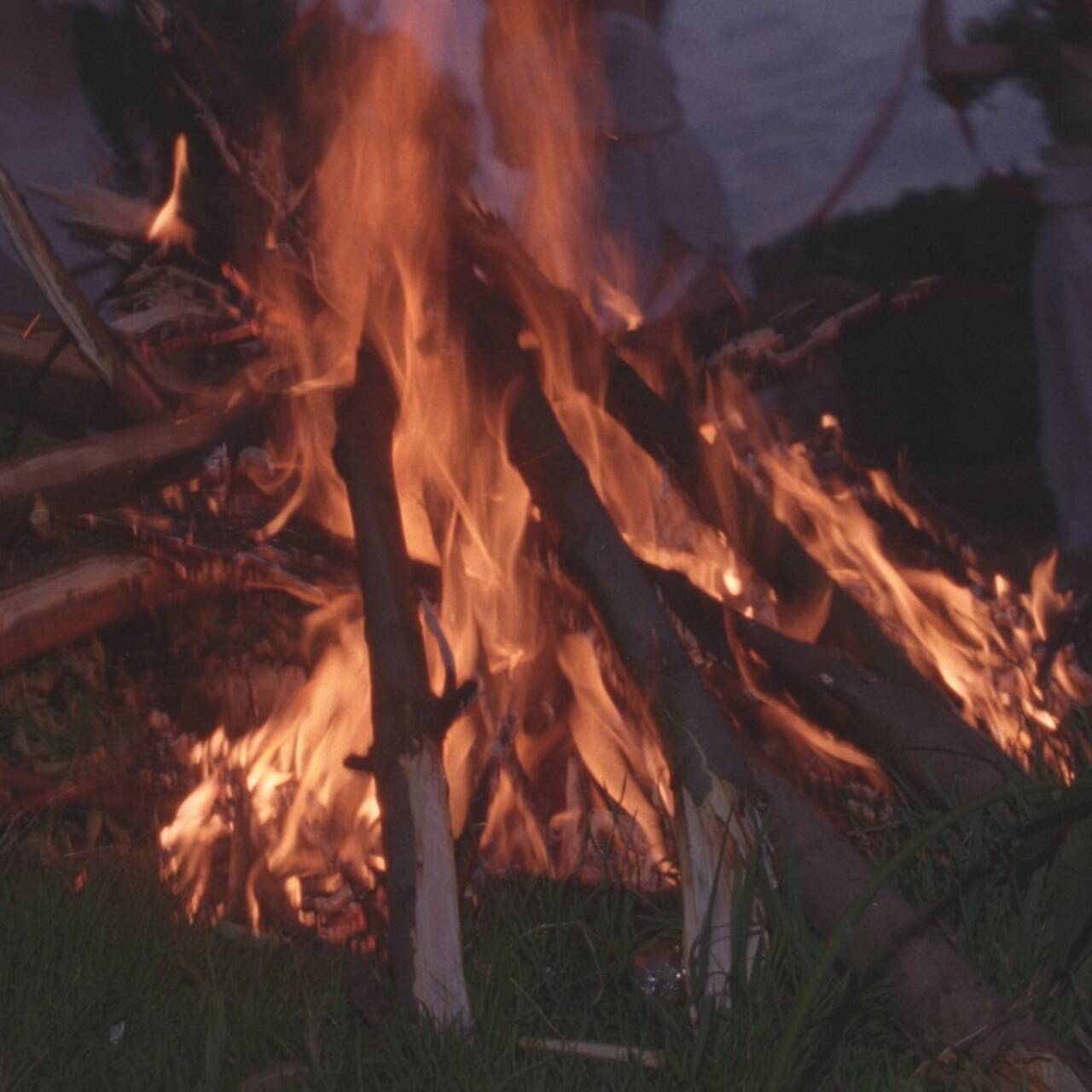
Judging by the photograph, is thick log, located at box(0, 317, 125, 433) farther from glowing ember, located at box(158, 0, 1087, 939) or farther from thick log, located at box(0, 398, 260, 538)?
glowing ember, located at box(158, 0, 1087, 939)

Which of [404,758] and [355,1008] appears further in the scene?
[404,758]

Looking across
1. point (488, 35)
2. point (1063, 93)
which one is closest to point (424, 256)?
point (488, 35)

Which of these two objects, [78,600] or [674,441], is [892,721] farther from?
[78,600]

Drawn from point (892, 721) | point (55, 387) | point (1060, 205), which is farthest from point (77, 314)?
point (1060, 205)

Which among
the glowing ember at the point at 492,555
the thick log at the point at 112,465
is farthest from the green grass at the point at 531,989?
the thick log at the point at 112,465

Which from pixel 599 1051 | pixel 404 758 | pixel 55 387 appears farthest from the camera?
pixel 55 387

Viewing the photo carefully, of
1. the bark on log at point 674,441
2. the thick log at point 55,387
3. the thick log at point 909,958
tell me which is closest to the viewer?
the thick log at point 909,958

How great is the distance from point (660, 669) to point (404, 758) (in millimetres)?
486

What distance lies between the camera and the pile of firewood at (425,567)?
207cm

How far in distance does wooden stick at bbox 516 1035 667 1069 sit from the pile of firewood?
0.12 m

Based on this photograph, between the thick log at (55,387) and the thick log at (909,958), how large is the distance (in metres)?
1.89

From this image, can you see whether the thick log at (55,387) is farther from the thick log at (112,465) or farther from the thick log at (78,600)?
the thick log at (78,600)

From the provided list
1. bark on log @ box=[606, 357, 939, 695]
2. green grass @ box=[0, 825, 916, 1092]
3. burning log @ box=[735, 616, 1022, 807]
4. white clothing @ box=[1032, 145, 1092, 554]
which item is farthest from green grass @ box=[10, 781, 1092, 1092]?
white clothing @ box=[1032, 145, 1092, 554]

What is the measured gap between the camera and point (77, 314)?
302 centimetres
